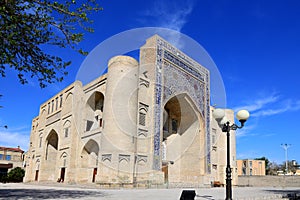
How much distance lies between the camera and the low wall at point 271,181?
28750mm

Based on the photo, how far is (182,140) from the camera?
23.5 metres

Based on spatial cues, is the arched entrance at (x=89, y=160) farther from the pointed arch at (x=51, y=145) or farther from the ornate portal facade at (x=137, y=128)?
the pointed arch at (x=51, y=145)

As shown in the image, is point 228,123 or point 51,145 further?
point 51,145

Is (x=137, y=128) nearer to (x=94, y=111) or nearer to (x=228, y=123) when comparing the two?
(x=94, y=111)

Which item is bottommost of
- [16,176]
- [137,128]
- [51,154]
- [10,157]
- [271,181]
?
[16,176]

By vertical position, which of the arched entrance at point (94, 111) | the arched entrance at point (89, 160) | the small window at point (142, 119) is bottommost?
the arched entrance at point (89, 160)

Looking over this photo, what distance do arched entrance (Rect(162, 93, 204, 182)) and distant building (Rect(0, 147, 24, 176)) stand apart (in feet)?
73.3

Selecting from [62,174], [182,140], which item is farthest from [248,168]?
[62,174]

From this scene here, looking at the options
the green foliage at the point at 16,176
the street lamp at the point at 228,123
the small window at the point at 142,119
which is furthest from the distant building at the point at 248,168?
the street lamp at the point at 228,123

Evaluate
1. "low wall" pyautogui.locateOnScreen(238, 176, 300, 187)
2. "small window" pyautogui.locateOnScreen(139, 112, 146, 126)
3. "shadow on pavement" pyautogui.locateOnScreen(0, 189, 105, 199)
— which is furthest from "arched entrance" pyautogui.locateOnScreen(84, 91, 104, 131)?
"low wall" pyautogui.locateOnScreen(238, 176, 300, 187)

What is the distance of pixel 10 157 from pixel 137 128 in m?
27.6

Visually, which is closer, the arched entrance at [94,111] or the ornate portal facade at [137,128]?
the ornate portal facade at [137,128]

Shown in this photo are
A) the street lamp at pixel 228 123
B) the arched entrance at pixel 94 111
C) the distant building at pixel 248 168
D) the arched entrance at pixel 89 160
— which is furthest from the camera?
the distant building at pixel 248 168

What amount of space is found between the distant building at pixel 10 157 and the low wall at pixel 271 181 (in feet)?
89.9
